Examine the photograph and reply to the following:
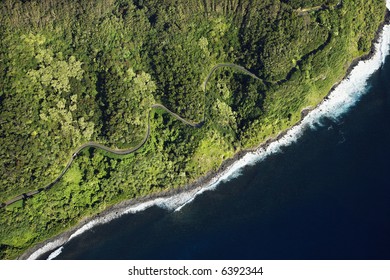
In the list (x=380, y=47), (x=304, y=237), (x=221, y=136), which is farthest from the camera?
(x=380, y=47)

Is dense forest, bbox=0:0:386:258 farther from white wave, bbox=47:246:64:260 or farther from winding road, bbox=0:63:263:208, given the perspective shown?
white wave, bbox=47:246:64:260

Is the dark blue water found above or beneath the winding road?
beneath

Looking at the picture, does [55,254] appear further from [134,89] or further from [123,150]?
[134,89]

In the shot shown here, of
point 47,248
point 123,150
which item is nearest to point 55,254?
point 47,248

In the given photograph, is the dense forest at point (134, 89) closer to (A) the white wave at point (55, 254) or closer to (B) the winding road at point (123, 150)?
(B) the winding road at point (123, 150)

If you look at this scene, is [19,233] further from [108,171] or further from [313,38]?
[313,38]

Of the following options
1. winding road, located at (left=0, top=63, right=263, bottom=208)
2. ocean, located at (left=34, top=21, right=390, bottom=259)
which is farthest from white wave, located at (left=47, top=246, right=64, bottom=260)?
winding road, located at (left=0, top=63, right=263, bottom=208)

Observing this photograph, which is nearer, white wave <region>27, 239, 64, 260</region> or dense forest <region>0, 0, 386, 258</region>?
dense forest <region>0, 0, 386, 258</region>

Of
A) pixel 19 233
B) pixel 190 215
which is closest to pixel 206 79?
pixel 190 215
